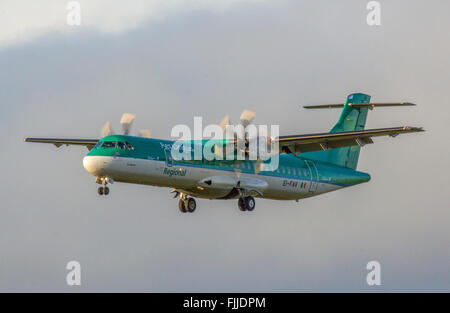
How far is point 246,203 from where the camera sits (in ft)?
131

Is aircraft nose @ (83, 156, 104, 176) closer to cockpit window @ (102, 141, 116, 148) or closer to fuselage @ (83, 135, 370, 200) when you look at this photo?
fuselage @ (83, 135, 370, 200)

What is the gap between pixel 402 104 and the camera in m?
39.2

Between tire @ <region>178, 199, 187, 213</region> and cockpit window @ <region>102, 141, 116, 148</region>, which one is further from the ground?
cockpit window @ <region>102, 141, 116, 148</region>

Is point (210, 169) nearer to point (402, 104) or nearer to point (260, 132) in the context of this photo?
point (260, 132)

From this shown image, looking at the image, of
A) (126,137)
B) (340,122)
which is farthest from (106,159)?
(340,122)

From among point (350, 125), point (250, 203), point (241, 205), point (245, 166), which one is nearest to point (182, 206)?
point (241, 205)

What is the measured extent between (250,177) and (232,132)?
249cm

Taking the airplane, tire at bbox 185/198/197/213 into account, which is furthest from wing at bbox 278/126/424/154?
tire at bbox 185/198/197/213

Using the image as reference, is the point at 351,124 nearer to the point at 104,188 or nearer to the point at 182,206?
the point at 182,206

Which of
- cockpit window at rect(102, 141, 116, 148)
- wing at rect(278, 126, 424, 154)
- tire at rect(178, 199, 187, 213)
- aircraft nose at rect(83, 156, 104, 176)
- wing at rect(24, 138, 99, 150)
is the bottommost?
tire at rect(178, 199, 187, 213)

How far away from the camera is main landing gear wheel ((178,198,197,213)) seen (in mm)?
39625

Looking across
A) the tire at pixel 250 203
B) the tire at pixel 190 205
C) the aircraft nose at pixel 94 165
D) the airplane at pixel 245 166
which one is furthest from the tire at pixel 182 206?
the aircraft nose at pixel 94 165

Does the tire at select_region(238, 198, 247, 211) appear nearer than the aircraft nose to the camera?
No

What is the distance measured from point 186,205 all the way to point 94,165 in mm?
6087
